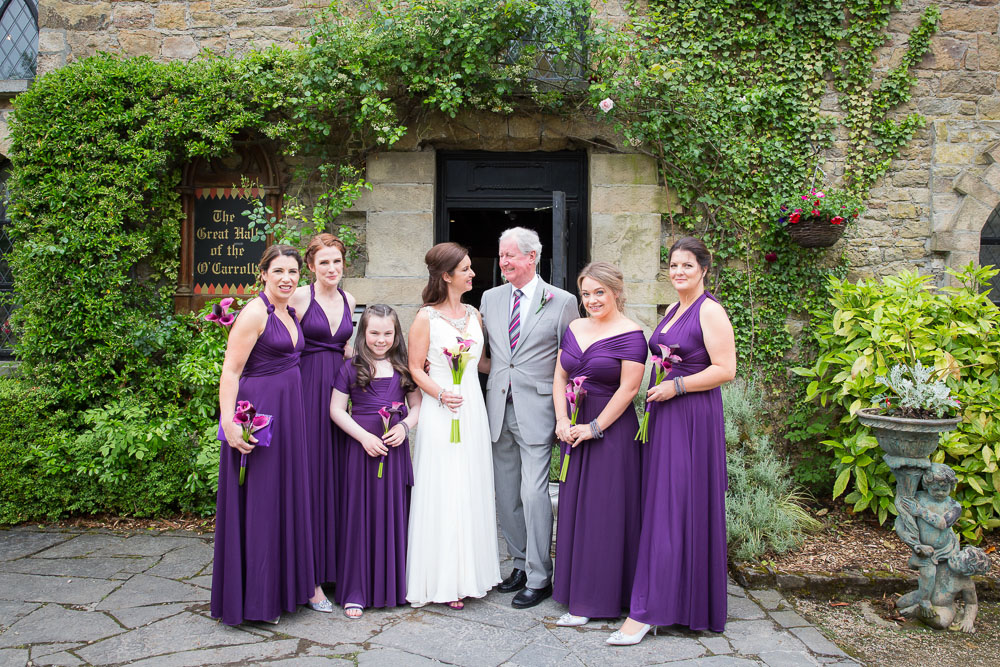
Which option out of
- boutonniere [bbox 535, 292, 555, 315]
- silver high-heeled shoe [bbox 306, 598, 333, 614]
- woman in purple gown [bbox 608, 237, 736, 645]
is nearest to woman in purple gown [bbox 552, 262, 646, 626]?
woman in purple gown [bbox 608, 237, 736, 645]

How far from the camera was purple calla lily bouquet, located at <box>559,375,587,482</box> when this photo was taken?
348cm

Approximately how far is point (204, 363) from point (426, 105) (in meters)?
2.70

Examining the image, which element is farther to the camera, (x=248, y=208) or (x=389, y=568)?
(x=248, y=208)

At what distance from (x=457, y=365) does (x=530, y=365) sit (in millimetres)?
396

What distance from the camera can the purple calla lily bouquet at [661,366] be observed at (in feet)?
11.1

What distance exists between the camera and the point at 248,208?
242 inches

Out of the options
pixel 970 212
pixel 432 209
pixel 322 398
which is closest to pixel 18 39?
pixel 432 209

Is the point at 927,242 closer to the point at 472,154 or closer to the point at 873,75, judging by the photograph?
the point at 873,75

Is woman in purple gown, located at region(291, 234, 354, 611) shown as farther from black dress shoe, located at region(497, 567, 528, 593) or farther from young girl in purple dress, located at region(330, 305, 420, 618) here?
black dress shoe, located at region(497, 567, 528, 593)

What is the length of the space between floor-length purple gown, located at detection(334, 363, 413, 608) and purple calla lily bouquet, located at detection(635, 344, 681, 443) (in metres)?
1.21

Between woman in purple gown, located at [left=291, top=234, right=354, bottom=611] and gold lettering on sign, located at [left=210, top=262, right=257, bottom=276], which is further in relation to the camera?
gold lettering on sign, located at [left=210, top=262, right=257, bottom=276]

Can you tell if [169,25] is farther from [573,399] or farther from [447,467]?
[573,399]

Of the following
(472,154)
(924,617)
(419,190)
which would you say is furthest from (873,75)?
(924,617)

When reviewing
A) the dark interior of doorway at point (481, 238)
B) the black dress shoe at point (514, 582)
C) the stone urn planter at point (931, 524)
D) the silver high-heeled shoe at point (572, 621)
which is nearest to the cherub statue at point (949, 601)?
the stone urn planter at point (931, 524)
